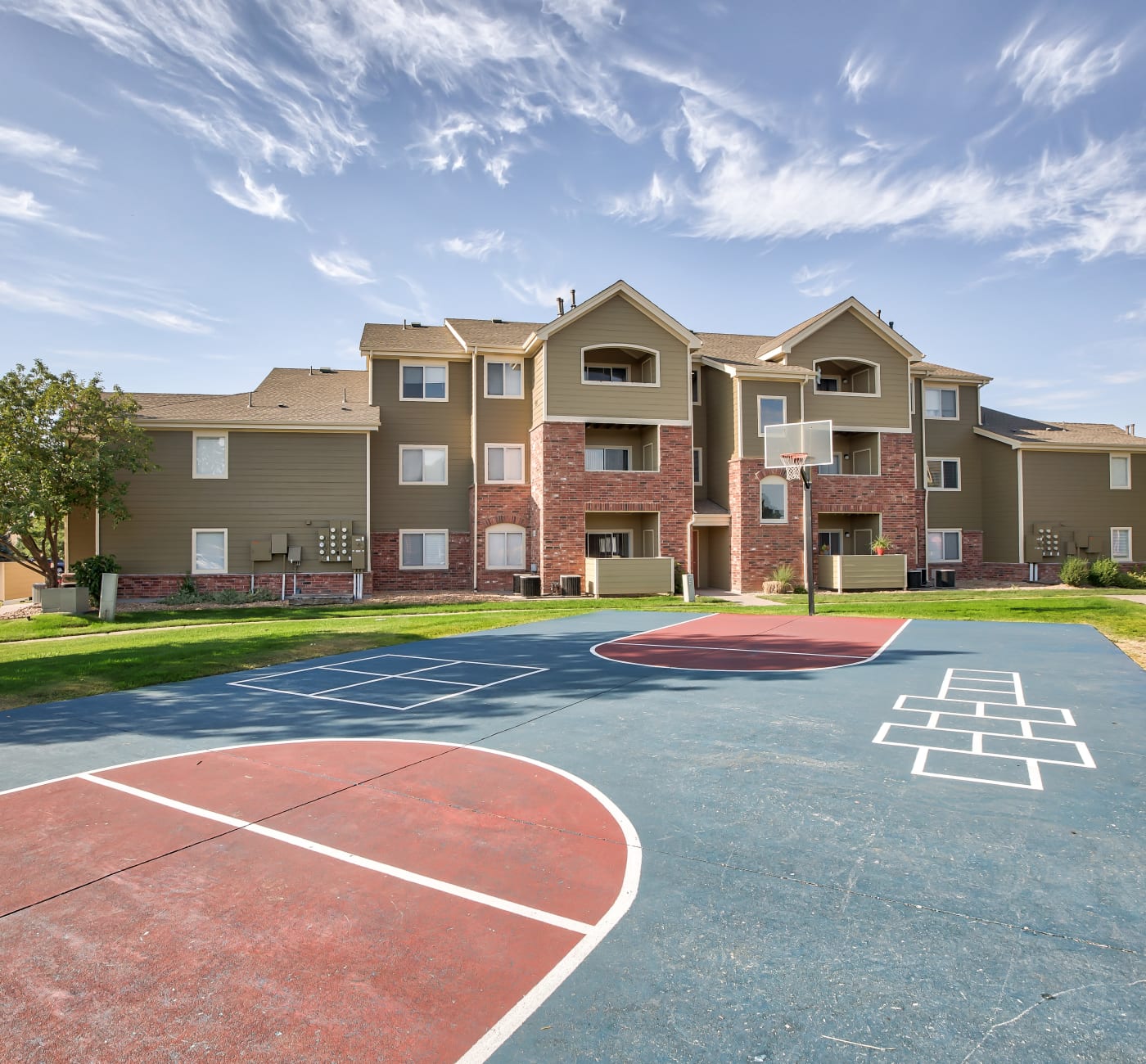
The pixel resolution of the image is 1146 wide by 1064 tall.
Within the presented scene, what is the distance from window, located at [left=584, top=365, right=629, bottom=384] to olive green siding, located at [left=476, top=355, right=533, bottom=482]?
2.43 meters

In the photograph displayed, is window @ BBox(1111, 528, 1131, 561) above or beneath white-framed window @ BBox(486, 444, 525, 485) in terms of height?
beneath

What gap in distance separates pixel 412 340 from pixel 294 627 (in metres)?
14.6

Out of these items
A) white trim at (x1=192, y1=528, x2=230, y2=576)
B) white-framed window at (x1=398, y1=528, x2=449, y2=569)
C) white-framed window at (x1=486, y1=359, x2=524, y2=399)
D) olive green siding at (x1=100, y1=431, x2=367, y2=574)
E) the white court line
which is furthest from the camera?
white-framed window at (x1=486, y1=359, x2=524, y2=399)

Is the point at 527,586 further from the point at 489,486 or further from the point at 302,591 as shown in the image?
the point at 302,591

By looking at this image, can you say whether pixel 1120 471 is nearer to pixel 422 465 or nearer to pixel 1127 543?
pixel 1127 543

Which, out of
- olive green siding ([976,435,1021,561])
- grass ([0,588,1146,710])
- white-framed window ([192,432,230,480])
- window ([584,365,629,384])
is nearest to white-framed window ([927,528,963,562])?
olive green siding ([976,435,1021,561])

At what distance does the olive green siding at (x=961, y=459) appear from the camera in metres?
30.0

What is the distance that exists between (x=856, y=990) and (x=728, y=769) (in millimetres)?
2914

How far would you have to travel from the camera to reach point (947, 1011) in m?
2.84

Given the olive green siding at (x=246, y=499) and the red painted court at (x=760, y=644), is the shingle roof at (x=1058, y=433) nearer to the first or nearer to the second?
the red painted court at (x=760, y=644)

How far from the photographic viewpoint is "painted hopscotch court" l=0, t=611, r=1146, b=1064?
9.19 ft

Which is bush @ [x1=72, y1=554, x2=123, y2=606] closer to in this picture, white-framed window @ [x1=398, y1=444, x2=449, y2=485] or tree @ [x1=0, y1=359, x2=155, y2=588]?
tree @ [x1=0, y1=359, x2=155, y2=588]

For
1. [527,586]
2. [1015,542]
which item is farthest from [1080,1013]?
[1015,542]

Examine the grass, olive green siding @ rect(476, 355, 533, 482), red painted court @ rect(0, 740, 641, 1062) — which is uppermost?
olive green siding @ rect(476, 355, 533, 482)
